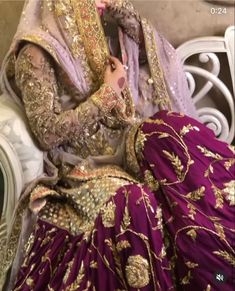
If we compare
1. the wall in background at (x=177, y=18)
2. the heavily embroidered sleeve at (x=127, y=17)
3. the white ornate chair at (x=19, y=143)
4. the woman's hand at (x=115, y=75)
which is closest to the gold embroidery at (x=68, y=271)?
the white ornate chair at (x=19, y=143)

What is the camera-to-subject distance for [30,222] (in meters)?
1.31

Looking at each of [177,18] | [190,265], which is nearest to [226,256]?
[190,265]

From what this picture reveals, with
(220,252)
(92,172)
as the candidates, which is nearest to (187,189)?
(220,252)

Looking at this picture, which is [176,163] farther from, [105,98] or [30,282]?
[30,282]

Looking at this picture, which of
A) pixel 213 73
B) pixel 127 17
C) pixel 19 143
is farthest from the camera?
pixel 213 73

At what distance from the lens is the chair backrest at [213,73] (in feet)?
5.50

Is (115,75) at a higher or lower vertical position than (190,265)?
higher

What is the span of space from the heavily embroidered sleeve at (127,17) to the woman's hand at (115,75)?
0.43ft

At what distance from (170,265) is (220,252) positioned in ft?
0.38

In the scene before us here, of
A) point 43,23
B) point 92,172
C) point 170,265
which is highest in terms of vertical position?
point 43,23

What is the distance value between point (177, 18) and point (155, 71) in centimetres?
28

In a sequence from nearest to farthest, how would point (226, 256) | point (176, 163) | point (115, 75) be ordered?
1. point (226, 256)
2. point (176, 163)
3. point (115, 75)

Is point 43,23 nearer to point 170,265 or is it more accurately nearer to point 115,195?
point 115,195

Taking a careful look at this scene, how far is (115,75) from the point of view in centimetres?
142
